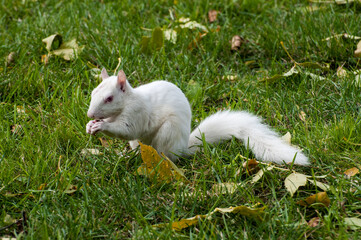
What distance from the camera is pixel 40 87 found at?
2.87 metres

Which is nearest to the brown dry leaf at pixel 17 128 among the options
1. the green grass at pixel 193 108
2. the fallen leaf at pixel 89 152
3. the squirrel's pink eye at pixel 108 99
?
the green grass at pixel 193 108

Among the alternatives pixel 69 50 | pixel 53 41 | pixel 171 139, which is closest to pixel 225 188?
pixel 171 139

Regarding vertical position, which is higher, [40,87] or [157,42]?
[157,42]

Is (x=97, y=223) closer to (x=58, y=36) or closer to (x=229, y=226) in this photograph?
(x=229, y=226)

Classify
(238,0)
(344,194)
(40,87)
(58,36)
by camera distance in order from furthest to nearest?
(238,0)
(58,36)
(40,87)
(344,194)

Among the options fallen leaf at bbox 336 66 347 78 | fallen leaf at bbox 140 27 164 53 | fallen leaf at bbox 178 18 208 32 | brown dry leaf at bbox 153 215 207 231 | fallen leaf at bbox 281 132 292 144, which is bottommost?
brown dry leaf at bbox 153 215 207 231

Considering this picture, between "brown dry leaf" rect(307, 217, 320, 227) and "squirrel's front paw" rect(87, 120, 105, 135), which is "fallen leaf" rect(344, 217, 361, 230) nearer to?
"brown dry leaf" rect(307, 217, 320, 227)

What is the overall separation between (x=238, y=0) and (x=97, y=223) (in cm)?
249

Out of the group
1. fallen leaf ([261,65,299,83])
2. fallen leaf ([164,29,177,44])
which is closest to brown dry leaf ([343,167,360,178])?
fallen leaf ([261,65,299,83])

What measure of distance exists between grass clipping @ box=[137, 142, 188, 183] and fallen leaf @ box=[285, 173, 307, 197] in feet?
1.40

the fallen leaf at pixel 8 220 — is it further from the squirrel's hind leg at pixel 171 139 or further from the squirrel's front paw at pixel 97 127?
the squirrel's hind leg at pixel 171 139

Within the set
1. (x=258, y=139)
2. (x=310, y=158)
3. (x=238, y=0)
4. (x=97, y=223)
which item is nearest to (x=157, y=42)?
(x=238, y=0)

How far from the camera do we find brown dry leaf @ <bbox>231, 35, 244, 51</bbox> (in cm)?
326

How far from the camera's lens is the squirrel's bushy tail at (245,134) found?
2.19m
